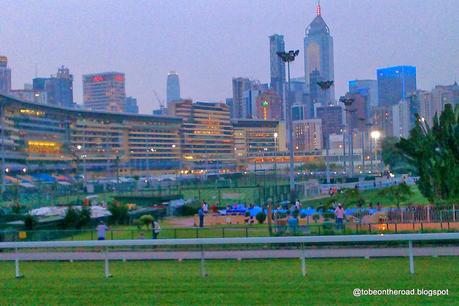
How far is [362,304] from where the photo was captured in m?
7.75

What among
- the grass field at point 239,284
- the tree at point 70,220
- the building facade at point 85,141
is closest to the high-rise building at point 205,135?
the building facade at point 85,141

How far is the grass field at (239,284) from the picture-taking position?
327 inches

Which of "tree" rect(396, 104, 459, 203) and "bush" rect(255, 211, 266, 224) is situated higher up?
"tree" rect(396, 104, 459, 203)

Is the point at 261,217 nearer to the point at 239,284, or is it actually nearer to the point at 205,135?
the point at 239,284

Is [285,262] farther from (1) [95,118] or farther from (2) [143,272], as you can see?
(1) [95,118]

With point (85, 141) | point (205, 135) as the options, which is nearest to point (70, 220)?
point (85, 141)

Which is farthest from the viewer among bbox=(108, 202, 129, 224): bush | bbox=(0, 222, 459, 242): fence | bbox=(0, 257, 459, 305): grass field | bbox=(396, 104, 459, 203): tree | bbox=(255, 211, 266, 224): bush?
bbox=(108, 202, 129, 224): bush

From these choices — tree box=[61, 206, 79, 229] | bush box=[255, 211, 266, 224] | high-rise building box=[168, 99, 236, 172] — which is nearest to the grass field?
tree box=[61, 206, 79, 229]

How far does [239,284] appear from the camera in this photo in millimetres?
9383

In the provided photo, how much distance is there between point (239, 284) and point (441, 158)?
2260 cm

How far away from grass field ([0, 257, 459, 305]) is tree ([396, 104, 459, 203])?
58.9 feet

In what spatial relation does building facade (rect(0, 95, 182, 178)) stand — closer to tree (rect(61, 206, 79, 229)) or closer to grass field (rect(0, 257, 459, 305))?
tree (rect(61, 206, 79, 229))

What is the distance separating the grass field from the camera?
8.30 metres

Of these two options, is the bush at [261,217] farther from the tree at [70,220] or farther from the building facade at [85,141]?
the building facade at [85,141]
